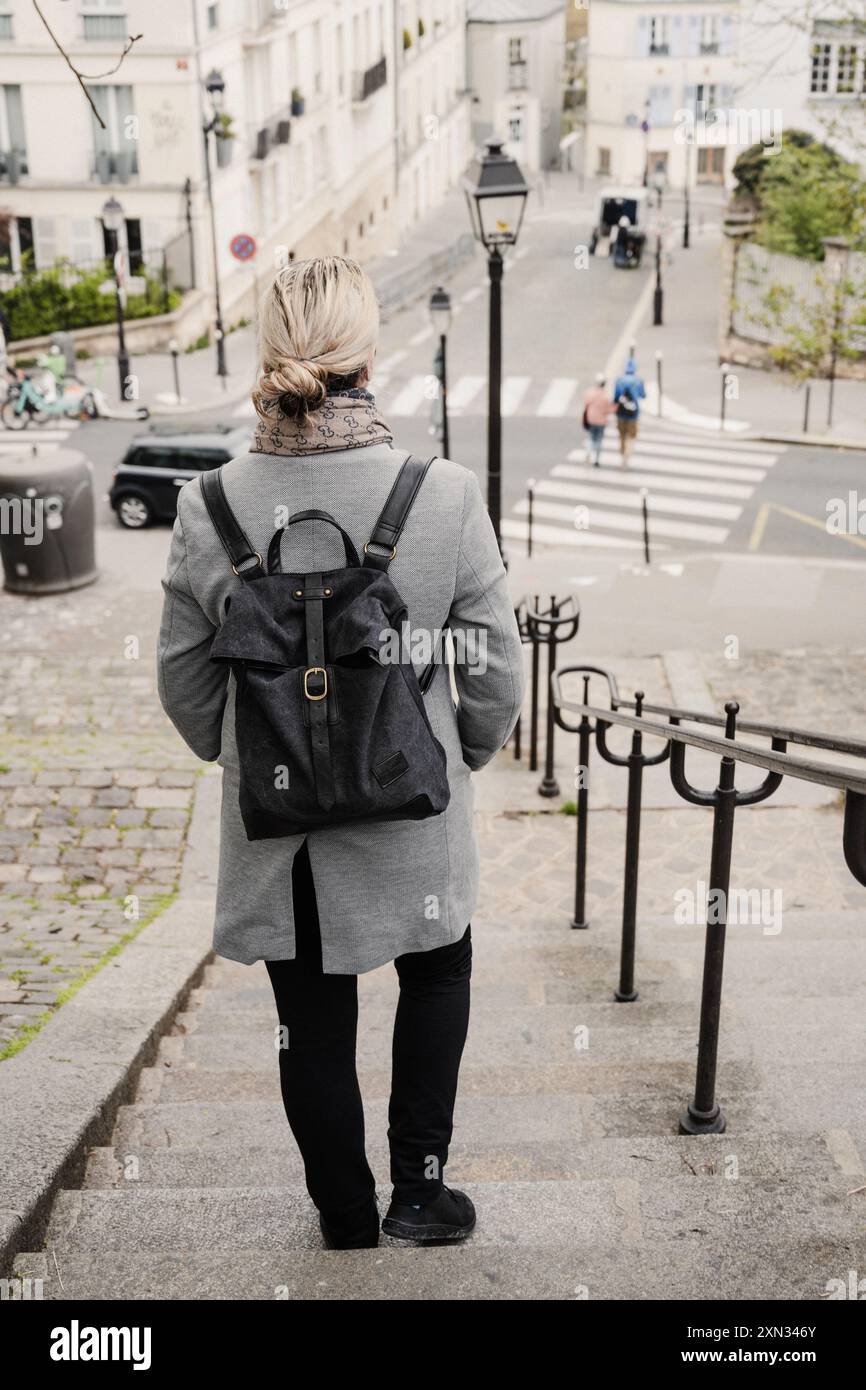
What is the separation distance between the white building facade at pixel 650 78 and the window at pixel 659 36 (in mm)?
38

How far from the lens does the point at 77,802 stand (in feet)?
27.2

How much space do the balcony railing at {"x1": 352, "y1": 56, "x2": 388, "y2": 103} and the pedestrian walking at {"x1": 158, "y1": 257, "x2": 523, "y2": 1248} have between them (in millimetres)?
43781

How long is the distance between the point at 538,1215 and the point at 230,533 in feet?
5.09

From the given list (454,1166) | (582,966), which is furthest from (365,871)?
(582,966)

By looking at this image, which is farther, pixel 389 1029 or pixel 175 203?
pixel 175 203

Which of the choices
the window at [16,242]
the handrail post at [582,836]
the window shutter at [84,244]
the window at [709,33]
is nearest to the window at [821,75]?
the window at [709,33]

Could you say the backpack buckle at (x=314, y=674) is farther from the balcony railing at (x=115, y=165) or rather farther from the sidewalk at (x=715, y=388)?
the balcony railing at (x=115, y=165)

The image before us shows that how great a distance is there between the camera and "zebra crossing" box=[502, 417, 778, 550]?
786 inches

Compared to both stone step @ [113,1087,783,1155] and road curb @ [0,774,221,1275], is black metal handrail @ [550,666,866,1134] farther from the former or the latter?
road curb @ [0,774,221,1275]

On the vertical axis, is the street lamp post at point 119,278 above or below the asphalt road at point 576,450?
above

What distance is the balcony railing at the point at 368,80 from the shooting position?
43.1m
